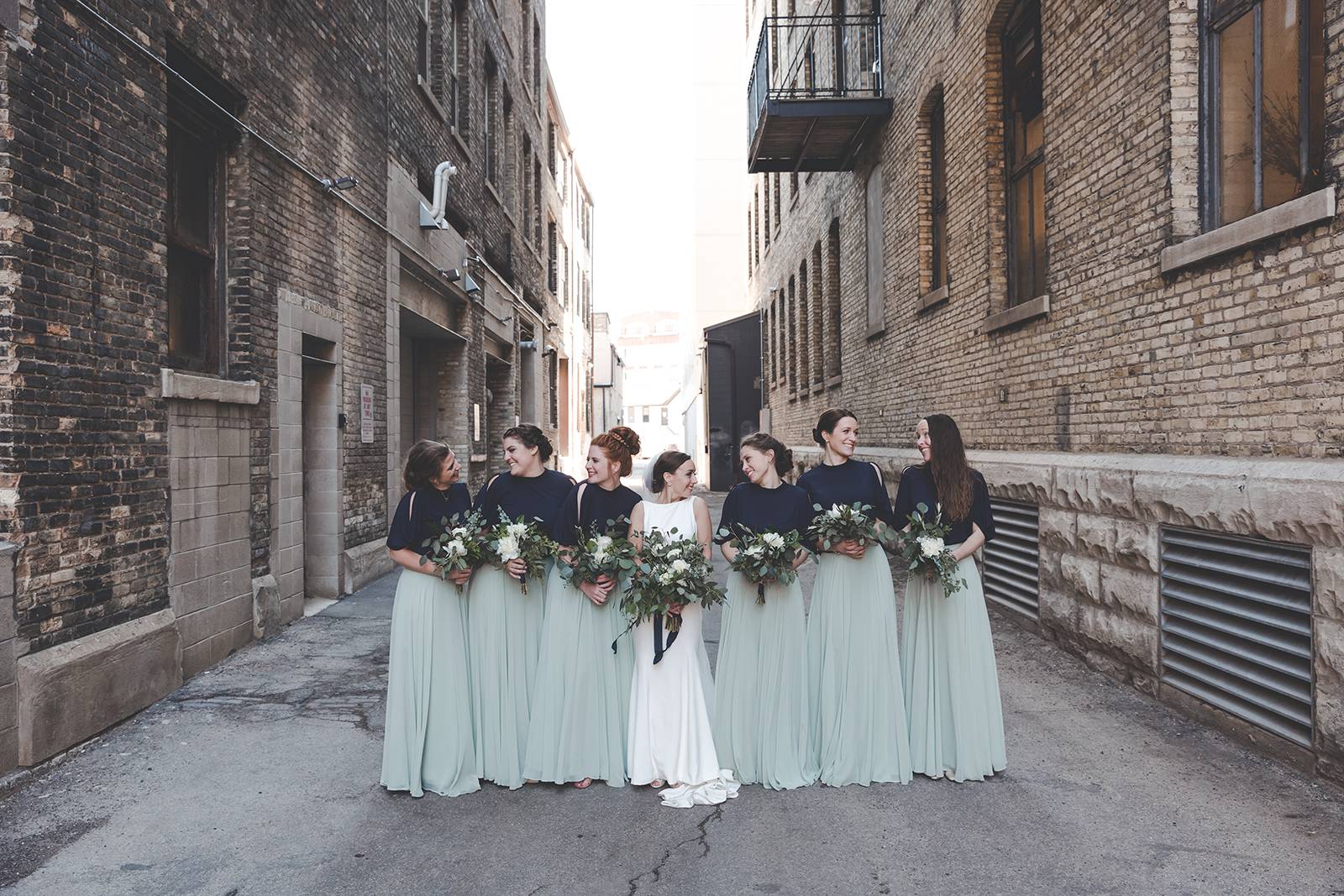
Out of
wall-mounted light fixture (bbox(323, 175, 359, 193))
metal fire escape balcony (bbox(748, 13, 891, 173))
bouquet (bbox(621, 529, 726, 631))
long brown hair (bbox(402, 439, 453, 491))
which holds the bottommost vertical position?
bouquet (bbox(621, 529, 726, 631))

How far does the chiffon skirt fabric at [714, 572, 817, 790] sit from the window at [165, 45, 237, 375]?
4.91 metres

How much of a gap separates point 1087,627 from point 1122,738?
1.68 metres

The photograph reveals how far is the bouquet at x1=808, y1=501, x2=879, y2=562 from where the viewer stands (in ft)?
16.4

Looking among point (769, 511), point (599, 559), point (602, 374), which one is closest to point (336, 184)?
point (599, 559)

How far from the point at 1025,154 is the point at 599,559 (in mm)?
6999

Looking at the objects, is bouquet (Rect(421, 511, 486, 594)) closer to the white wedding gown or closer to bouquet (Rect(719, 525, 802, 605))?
the white wedding gown

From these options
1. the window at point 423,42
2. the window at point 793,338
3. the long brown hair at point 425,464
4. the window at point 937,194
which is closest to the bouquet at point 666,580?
the long brown hair at point 425,464

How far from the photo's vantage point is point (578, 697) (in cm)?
500

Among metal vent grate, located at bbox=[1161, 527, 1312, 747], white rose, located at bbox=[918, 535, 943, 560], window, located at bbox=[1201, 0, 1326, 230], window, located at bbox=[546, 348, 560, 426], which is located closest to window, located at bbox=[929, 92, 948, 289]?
window, located at bbox=[1201, 0, 1326, 230]

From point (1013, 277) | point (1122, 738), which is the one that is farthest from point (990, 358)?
point (1122, 738)

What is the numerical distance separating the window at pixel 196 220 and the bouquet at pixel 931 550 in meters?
5.56

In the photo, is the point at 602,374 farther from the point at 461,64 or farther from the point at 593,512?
the point at 593,512

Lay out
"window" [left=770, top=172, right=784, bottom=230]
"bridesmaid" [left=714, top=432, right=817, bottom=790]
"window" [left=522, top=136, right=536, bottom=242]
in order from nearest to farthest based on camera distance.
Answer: "bridesmaid" [left=714, top=432, right=817, bottom=790]
"window" [left=522, top=136, right=536, bottom=242]
"window" [left=770, top=172, right=784, bottom=230]

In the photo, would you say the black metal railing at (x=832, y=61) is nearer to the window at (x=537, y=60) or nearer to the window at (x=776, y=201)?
the window at (x=776, y=201)
